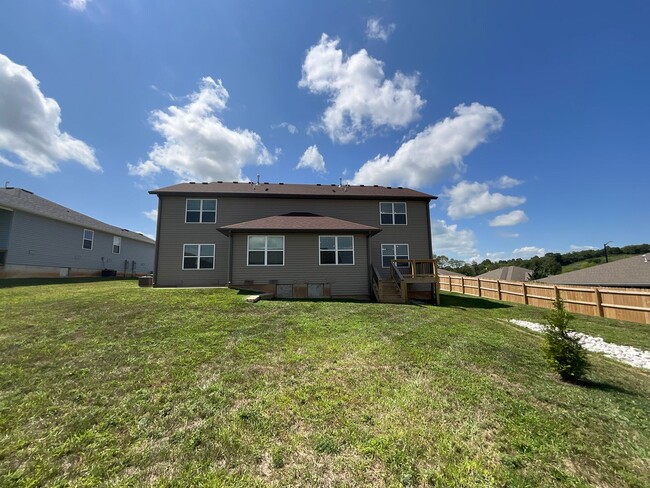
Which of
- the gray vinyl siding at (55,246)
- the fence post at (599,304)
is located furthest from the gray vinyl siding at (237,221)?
the gray vinyl siding at (55,246)

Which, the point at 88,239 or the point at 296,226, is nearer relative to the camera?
the point at 296,226

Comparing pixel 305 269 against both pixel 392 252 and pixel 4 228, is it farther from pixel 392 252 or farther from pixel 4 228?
pixel 4 228

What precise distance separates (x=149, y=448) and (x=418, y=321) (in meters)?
7.60

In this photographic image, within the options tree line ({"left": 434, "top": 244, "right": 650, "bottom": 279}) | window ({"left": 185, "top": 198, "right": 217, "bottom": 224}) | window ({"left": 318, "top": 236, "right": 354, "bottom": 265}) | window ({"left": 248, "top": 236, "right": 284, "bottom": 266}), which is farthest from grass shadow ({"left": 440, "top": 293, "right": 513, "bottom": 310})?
tree line ({"left": 434, "top": 244, "right": 650, "bottom": 279})

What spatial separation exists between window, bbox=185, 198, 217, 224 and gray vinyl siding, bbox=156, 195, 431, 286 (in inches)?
8.3

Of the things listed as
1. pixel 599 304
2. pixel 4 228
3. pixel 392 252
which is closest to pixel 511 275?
pixel 599 304

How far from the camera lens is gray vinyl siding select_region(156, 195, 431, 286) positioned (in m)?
15.1

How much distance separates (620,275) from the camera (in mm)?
20859

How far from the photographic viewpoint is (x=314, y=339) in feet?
20.6

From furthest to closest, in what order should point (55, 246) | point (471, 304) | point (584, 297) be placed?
point (55, 246)
point (471, 304)
point (584, 297)

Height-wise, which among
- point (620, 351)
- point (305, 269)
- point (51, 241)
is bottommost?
point (620, 351)

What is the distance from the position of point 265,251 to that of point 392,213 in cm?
873

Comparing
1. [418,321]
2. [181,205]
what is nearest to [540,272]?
[418,321]

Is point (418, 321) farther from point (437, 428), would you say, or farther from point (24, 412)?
point (24, 412)
